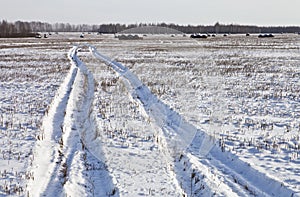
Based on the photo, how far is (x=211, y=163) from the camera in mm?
7168

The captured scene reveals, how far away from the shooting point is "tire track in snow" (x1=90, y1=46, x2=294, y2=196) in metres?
5.97

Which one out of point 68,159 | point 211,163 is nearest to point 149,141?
point 211,163

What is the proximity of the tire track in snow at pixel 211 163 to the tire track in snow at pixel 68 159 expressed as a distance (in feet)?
5.39

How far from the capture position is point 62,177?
638 cm

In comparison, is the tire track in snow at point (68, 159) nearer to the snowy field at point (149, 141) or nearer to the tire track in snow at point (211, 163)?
the snowy field at point (149, 141)

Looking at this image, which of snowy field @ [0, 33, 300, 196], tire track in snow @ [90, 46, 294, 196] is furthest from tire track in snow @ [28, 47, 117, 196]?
tire track in snow @ [90, 46, 294, 196]

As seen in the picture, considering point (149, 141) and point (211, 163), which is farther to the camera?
point (149, 141)

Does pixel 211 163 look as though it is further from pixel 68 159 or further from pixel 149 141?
pixel 68 159

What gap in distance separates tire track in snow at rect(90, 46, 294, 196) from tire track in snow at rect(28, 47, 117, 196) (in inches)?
64.6

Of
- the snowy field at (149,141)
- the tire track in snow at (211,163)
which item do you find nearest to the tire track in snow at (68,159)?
the snowy field at (149,141)

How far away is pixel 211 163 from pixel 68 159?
2.96 metres

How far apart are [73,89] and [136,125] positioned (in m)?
6.21

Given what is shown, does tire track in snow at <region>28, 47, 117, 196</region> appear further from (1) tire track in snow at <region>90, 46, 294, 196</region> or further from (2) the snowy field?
(1) tire track in snow at <region>90, 46, 294, 196</region>

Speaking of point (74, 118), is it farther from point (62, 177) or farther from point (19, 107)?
point (62, 177)
